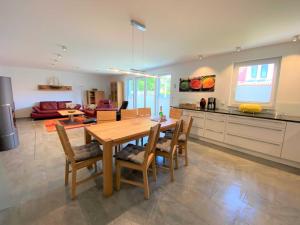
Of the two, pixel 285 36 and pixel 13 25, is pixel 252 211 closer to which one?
pixel 285 36

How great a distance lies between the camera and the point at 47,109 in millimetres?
6547

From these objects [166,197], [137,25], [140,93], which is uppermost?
[137,25]

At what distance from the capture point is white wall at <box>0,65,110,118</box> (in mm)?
6266

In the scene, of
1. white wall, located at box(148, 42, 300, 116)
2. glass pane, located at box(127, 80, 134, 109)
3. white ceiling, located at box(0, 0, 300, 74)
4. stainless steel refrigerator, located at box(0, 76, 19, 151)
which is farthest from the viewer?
glass pane, located at box(127, 80, 134, 109)

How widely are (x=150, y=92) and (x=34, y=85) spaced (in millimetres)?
5415

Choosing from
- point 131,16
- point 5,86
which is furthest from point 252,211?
point 5,86

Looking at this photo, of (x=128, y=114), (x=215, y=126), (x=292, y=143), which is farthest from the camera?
(x=215, y=126)

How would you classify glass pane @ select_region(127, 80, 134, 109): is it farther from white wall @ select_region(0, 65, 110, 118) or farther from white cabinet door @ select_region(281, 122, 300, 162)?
white cabinet door @ select_region(281, 122, 300, 162)

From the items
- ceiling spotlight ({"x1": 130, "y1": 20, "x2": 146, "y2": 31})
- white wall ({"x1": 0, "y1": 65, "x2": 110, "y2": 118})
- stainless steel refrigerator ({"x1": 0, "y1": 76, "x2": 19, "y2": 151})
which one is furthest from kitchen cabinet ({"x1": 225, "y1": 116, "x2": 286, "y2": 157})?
white wall ({"x1": 0, "y1": 65, "x2": 110, "y2": 118})

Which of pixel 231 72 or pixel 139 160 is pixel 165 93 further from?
pixel 139 160

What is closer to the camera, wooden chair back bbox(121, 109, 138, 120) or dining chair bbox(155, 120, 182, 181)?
dining chair bbox(155, 120, 182, 181)

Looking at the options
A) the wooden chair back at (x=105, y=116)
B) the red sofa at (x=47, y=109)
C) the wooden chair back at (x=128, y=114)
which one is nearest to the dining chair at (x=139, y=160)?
the wooden chair back at (x=105, y=116)

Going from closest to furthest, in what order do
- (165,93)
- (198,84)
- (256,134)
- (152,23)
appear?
(152,23), (256,134), (198,84), (165,93)

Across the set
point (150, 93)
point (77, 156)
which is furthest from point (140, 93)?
point (77, 156)
